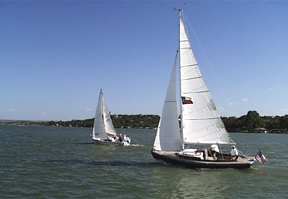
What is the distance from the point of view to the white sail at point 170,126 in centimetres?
4166

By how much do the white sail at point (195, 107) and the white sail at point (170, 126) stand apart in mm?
881

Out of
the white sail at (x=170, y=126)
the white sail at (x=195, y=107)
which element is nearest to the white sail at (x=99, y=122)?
the white sail at (x=170, y=126)

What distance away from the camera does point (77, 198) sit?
26984 millimetres

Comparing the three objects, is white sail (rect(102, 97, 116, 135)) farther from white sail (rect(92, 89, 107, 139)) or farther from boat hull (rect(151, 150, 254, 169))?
boat hull (rect(151, 150, 254, 169))

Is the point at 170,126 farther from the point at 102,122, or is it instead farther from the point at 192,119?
the point at 102,122

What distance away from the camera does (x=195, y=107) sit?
1633 inches

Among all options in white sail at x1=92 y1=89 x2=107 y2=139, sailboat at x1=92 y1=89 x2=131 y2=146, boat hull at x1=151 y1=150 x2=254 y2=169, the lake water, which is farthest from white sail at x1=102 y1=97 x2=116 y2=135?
boat hull at x1=151 y1=150 x2=254 y2=169

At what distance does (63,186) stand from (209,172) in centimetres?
1273

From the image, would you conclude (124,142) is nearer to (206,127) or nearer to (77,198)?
(206,127)

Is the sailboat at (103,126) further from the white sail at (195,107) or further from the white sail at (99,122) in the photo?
the white sail at (195,107)

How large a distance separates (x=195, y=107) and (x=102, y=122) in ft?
140

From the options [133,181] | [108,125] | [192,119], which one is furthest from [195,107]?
[108,125]

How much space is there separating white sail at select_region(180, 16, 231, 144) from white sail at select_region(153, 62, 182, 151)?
88 centimetres

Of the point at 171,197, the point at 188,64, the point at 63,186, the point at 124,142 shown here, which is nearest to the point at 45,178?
the point at 63,186
